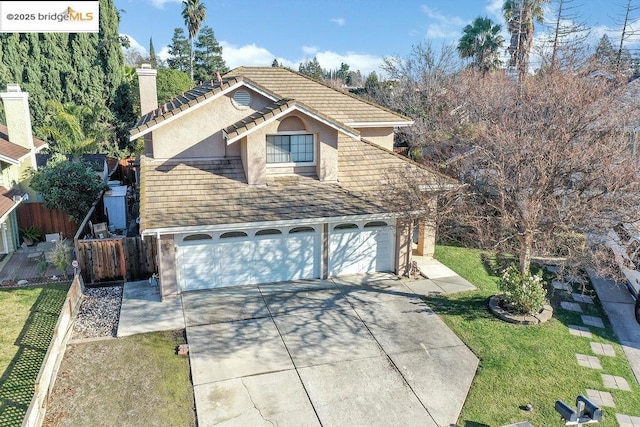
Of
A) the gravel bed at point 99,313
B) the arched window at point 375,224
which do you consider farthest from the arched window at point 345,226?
the gravel bed at point 99,313

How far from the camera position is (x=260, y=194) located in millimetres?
14500

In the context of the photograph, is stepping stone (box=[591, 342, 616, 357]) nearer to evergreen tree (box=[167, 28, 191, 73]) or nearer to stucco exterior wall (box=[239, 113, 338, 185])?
→ stucco exterior wall (box=[239, 113, 338, 185])

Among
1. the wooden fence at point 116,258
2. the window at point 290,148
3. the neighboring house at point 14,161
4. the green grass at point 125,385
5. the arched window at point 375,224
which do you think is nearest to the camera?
the green grass at point 125,385

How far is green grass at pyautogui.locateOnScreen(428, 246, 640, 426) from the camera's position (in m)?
9.30

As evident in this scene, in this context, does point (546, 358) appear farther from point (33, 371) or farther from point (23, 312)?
point (23, 312)

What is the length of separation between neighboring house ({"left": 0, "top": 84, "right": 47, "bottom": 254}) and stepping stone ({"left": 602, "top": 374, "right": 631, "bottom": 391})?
18243 millimetres

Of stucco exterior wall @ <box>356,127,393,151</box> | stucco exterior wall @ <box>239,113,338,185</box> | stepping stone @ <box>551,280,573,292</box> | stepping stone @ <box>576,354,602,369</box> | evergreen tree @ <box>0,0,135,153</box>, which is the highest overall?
evergreen tree @ <box>0,0,135,153</box>

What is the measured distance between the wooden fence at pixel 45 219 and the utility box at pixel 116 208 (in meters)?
1.48

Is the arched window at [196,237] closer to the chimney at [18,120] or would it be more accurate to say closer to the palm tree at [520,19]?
the chimney at [18,120]

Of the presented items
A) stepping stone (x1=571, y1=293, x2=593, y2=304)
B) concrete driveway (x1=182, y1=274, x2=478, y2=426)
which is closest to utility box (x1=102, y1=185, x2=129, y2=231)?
concrete driveway (x1=182, y1=274, x2=478, y2=426)

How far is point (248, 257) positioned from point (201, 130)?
14.8ft

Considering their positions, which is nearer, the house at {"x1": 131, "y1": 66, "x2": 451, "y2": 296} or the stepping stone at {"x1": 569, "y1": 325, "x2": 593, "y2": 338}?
the stepping stone at {"x1": 569, "y1": 325, "x2": 593, "y2": 338}

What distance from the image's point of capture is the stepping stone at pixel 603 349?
37.6 ft

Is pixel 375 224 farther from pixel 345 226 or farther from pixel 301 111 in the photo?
pixel 301 111
